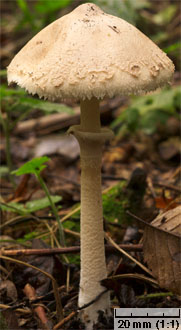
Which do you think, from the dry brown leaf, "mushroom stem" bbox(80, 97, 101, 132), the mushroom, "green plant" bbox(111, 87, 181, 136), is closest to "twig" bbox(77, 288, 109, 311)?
the dry brown leaf

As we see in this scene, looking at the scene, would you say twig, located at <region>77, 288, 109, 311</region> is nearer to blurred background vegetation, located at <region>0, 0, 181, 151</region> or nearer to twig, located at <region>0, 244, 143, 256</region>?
twig, located at <region>0, 244, 143, 256</region>

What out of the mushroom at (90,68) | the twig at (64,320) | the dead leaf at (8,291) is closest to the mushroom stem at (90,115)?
the mushroom at (90,68)

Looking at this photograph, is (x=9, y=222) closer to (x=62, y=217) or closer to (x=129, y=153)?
(x=62, y=217)

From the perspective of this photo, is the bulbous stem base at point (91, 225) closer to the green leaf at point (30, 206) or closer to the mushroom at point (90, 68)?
the mushroom at point (90, 68)

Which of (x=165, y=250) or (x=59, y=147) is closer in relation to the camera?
(x=165, y=250)

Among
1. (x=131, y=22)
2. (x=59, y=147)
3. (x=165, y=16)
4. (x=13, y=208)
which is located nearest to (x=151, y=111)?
(x=59, y=147)

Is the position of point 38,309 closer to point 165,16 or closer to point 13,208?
point 13,208

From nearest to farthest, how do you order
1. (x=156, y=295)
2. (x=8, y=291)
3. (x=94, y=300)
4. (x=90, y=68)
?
(x=90, y=68), (x=94, y=300), (x=156, y=295), (x=8, y=291)
